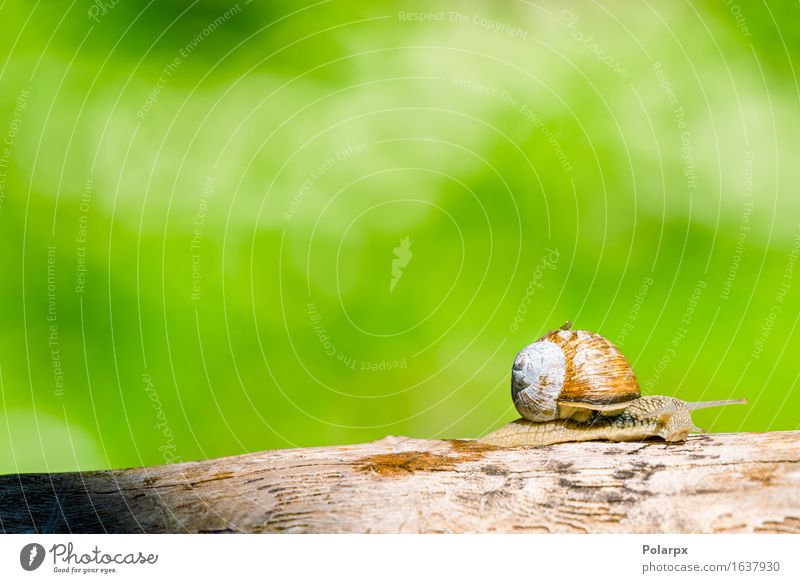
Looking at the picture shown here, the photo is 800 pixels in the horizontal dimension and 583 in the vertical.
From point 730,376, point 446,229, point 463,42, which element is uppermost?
point 463,42

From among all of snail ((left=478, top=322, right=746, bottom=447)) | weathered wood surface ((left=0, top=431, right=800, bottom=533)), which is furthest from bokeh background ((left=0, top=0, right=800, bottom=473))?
weathered wood surface ((left=0, top=431, right=800, bottom=533))

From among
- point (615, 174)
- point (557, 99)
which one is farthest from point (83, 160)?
point (615, 174)

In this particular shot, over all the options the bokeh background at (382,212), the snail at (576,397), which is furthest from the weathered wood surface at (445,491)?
the bokeh background at (382,212)

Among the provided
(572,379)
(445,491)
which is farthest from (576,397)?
(445,491)

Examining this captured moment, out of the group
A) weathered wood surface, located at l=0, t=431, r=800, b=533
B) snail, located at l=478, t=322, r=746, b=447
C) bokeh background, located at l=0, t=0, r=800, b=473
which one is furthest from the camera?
bokeh background, located at l=0, t=0, r=800, b=473

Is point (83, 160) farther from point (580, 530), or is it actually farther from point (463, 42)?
point (580, 530)

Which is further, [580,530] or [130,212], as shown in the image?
[130,212]

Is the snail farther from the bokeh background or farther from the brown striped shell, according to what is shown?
the bokeh background
